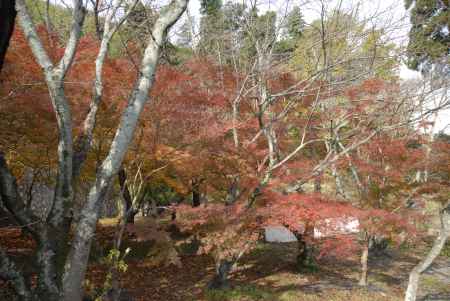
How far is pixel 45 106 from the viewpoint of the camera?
6.96m

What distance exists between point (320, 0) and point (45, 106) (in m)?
5.25

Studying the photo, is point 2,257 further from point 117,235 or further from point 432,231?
point 432,231

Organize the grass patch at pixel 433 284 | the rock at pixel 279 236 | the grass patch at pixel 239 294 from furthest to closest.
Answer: the rock at pixel 279 236, the grass patch at pixel 433 284, the grass patch at pixel 239 294

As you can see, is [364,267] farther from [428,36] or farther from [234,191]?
[428,36]

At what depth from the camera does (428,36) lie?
1091cm

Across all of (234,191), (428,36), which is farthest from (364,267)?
(428,36)

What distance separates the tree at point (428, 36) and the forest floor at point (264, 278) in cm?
556

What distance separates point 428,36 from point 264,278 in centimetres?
846

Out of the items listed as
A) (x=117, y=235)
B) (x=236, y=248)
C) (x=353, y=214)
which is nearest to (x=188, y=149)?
(x=236, y=248)

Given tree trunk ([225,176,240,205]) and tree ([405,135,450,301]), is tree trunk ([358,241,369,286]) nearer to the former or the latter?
tree ([405,135,450,301])

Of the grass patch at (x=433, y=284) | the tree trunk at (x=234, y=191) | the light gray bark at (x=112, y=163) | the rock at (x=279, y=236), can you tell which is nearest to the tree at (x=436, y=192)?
the grass patch at (x=433, y=284)

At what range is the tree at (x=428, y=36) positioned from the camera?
681 centimetres

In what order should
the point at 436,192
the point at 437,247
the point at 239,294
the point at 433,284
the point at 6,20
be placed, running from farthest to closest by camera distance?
the point at 433,284
the point at 436,192
the point at 239,294
the point at 437,247
the point at 6,20

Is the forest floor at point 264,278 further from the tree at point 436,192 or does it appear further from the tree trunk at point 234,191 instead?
the tree trunk at point 234,191
